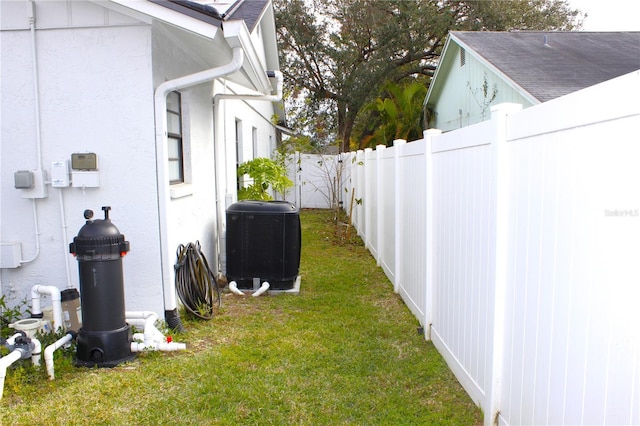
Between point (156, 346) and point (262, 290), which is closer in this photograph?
point (156, 346)

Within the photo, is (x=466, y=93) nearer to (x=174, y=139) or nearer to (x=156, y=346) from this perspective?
(x=174, y=139)

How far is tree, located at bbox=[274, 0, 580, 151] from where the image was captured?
2027 cm

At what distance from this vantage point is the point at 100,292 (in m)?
3.98

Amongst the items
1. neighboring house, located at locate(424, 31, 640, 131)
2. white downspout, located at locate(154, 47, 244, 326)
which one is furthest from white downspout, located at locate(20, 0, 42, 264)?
neighboring house, located at locate(424, 31, 640, 131)

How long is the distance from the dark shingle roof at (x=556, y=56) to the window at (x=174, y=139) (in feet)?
20.2

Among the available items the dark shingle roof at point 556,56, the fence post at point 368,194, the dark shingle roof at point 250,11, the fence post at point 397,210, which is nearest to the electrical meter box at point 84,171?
the dark shingle roof at point 250,11

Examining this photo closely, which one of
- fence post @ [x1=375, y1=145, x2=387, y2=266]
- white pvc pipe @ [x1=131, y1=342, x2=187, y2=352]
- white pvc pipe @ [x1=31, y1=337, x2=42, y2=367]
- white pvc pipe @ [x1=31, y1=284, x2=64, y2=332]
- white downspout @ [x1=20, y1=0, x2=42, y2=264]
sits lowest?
white pvc pipe @ [x1=131, y1=342, x2=187, y2=352]

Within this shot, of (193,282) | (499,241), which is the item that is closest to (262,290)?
(193,282)

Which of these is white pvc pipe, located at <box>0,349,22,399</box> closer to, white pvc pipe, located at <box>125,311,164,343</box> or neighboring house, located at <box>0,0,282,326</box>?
white pvc pipe, located at <box>125,311,164,343</box>

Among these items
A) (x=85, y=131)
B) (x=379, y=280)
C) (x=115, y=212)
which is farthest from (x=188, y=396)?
(x=379, y=280)

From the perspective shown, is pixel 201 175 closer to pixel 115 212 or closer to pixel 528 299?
pixel 115 212

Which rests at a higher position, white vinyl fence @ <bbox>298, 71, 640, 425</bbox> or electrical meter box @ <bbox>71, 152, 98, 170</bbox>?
electrical meter box @ <bbox>71, 152, 98, 170</bbox>

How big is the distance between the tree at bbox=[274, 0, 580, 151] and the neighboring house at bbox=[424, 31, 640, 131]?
19.2ft

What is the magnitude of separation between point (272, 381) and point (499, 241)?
194 cm
